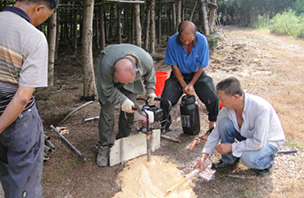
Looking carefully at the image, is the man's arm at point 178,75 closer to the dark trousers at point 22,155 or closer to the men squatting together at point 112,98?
the men squatting together at point 112,98

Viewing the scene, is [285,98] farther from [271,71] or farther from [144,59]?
[144,59]

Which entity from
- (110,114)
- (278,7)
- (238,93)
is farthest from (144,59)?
(278,7)

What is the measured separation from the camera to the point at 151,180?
8.57ft

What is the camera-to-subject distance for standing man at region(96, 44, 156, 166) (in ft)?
7.80

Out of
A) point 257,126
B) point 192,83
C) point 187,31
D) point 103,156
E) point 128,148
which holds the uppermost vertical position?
point 187,31

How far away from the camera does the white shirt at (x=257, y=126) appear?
219cm

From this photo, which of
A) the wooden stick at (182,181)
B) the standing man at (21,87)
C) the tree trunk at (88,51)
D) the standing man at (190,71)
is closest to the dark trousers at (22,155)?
the standing man at (21,87)

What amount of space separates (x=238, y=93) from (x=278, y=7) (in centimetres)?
2026

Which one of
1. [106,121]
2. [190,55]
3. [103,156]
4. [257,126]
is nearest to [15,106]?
[106,121]

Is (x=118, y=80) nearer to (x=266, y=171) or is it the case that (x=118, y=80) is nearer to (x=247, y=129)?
(x=247, y=129)

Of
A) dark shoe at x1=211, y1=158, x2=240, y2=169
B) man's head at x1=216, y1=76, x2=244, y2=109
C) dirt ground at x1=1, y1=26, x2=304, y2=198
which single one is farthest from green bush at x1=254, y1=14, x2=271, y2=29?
man's head at x1=216, y1=76, x2=244, y2=109

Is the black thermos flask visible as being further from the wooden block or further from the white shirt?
the white shirt

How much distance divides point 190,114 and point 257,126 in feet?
4.40

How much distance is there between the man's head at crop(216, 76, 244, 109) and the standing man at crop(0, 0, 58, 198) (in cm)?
160
